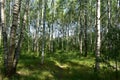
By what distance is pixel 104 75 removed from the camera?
14195 mm

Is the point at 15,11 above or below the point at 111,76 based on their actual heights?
above

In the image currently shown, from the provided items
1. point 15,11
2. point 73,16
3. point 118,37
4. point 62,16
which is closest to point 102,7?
point 73,16

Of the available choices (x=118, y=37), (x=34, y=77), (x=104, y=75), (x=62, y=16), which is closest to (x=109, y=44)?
(x=118, y=37)

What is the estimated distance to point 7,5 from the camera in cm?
4503

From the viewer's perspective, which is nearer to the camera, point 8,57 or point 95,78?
point 8,57

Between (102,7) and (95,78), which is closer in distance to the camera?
(95,78)

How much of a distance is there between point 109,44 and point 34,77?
474cm

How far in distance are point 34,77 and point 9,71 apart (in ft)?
5.12

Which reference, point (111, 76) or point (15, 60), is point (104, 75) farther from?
point (15, 60)

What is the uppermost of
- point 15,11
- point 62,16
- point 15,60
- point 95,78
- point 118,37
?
point 62,16

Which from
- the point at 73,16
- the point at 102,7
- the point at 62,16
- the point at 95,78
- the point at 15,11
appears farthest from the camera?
the point at 62,16

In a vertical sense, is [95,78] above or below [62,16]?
below

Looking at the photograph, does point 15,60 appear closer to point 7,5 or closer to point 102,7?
point 102,7

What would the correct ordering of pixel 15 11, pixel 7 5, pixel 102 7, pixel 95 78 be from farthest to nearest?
pixel 7 5, pixel 102 7, pixel 95 78, pixel 15 11
